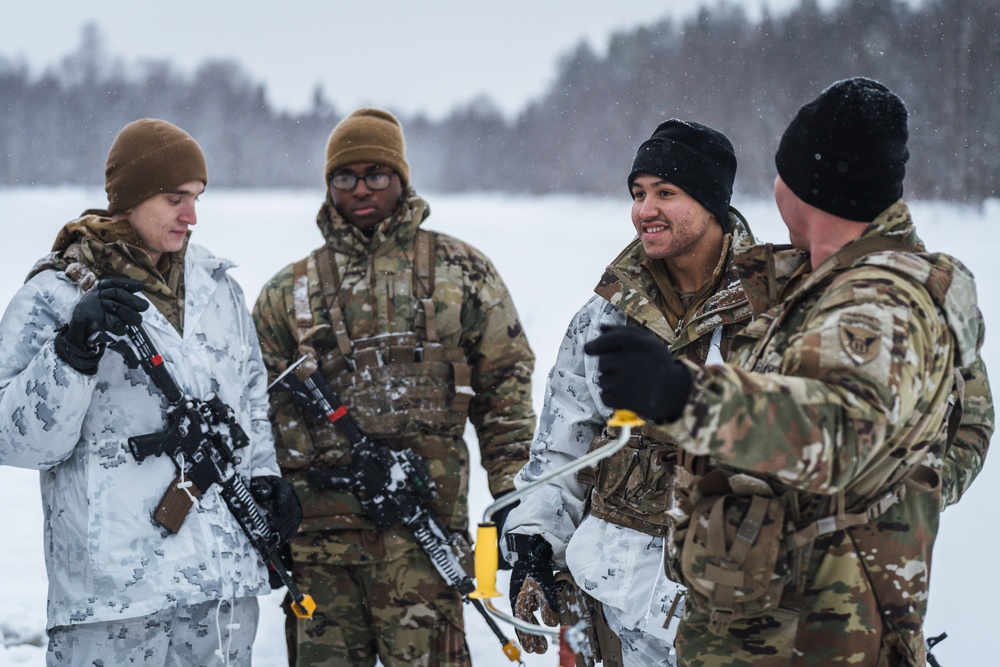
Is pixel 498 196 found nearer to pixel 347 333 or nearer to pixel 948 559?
pixel 948 559

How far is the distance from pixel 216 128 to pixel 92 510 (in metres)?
22.7

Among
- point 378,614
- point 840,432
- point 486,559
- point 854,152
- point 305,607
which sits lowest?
point 378,614

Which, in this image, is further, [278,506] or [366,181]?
[366,181]

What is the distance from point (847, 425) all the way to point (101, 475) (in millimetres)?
2105

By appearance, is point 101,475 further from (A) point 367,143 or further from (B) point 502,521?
(A) point 367,143

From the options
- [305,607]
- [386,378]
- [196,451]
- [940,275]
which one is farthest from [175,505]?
[940,275]

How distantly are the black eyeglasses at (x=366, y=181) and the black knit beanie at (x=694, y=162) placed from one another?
1160 millimetres

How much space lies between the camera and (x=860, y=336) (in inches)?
58.7

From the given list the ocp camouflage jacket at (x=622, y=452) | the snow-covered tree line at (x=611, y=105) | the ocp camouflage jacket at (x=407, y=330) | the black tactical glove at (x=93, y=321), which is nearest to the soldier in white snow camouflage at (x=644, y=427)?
the ocp camouflage jacket at (x=622, y=452)

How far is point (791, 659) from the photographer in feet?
5.84

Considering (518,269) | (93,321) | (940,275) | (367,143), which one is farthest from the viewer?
(518,269)

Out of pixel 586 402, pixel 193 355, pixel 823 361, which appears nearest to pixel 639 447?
pixel 586 402

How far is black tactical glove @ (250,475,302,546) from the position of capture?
10.1ft

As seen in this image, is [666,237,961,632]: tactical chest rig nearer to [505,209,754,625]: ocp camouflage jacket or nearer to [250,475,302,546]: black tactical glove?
[505,209,754,625]: ocp camouflage jacket
